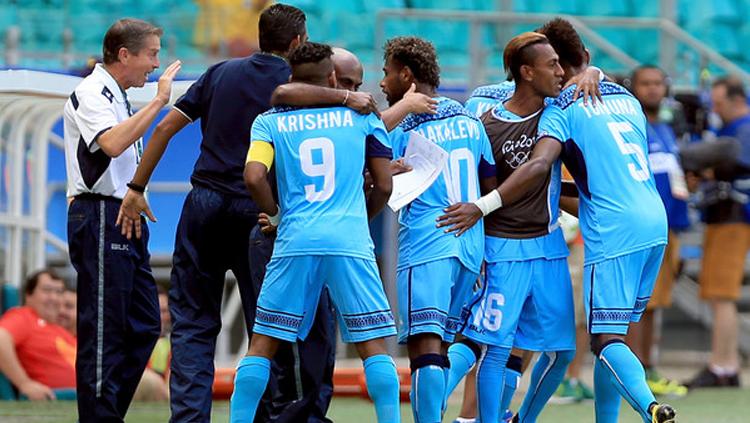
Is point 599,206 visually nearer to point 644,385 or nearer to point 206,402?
point 644,385

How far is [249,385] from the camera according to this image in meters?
6.84

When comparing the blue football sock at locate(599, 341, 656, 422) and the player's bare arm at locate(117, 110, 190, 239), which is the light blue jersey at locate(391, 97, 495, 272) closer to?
the blue football sock at locate(599, 341, 656, 422)

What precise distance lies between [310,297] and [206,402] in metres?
0.94

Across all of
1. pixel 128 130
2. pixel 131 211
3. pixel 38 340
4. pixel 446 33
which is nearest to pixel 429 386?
pixel 131 211

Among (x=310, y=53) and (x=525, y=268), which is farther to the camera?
(x=525, y=268)

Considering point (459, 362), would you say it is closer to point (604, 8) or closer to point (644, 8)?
point (604, 8)

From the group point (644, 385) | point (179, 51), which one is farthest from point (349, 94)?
point (179, 51)

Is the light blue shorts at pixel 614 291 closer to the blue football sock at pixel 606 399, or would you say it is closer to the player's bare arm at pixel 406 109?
the blue football sock at pixel 606 399

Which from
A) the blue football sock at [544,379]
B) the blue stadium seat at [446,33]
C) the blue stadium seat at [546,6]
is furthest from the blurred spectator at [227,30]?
the blue football sock at [544,379]

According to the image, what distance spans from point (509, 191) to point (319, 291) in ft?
3.51

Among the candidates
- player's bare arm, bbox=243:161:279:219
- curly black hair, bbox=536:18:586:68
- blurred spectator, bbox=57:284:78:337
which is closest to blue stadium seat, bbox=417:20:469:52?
blurred spectator, bbox=57:284:78:337

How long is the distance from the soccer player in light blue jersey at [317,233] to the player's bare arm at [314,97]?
4 centimetres

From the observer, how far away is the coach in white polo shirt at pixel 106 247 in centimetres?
746

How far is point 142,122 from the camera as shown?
23.7 ft
